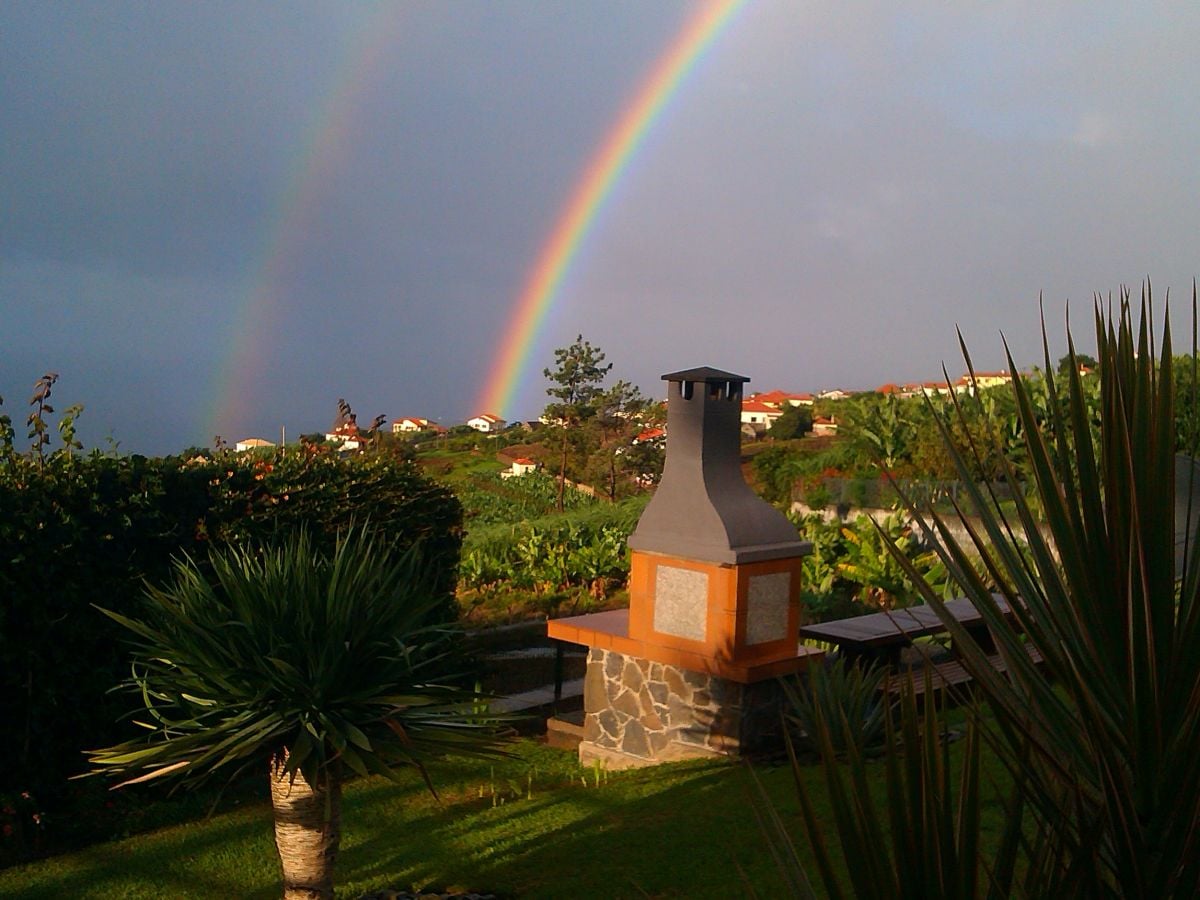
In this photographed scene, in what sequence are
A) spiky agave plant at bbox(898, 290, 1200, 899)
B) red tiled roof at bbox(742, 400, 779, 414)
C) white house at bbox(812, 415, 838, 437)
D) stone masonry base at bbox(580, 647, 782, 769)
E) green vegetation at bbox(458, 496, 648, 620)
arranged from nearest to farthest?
1. spiky agave plant at bbox(898, 290, 1200, 899)
2. stone masonry base at bbox(580, 647, 782, 769)
3. green vegetation at bbox(458, 496, 648, 620)
4. white house at bbox(812, 415, 838, 437)
5. red tiled roof at bbox(742, 400, 779, 414)

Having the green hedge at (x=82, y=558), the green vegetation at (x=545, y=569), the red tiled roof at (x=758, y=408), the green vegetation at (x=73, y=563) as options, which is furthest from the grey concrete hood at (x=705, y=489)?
the red tiled roof at (x=758, y=408)

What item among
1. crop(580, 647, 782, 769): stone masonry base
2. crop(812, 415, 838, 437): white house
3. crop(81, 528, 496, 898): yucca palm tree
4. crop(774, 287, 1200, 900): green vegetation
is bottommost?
crop(580, 647, 782, 769): stone masonry base

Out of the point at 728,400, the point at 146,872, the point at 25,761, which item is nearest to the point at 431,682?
the point at 146,872

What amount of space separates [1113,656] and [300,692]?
3366 mm

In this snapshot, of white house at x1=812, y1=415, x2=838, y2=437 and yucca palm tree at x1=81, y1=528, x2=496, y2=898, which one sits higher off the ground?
white house at x1=812, y1=415, x2=838, y2=437

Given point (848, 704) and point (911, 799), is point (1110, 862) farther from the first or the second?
point (848, 704)

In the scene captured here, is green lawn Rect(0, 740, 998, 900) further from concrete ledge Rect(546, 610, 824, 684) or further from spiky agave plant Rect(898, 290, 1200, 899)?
spiky agave plant Rect(898, 290, 1200, 899)

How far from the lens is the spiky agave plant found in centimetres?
131

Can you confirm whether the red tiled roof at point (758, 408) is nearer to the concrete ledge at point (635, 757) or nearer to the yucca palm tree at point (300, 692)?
the concrete ledge at point (635, 757)

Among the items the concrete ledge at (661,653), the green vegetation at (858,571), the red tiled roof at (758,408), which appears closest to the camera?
the concrete ledge at (661,653)

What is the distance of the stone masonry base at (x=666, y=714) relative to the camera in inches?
304

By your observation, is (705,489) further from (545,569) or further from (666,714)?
(545,569)

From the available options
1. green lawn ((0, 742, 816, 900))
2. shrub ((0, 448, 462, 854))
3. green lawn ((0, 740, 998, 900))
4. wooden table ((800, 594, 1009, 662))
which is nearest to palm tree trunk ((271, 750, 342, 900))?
green lawn ((0, 742, 816, 900))

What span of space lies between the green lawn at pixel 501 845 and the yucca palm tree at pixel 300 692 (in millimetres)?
1229
